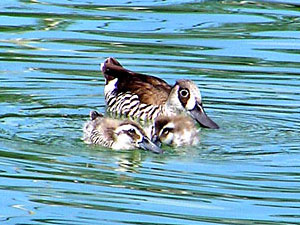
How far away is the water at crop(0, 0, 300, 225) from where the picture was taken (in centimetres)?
945

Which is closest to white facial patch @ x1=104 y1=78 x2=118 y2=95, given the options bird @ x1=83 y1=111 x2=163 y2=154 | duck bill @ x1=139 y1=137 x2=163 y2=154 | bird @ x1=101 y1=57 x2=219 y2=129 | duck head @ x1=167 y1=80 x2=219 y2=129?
bird @ x1=101 y1=57 x2=219 y2=129

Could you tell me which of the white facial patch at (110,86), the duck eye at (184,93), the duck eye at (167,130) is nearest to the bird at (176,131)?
the duck eye at (167,130)

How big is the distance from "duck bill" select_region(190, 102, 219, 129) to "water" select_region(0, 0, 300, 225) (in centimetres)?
8

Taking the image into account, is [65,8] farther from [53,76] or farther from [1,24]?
[53,76]

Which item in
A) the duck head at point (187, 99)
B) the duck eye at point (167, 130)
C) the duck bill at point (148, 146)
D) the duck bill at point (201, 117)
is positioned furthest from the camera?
the duck head at point (187, 99)

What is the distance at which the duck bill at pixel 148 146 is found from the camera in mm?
11172

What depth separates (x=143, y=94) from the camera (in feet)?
44.1

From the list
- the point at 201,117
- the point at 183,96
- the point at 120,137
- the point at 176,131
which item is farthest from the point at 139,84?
the point at 120,137

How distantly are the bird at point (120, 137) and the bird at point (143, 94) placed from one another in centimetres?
139

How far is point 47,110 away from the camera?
1265cm

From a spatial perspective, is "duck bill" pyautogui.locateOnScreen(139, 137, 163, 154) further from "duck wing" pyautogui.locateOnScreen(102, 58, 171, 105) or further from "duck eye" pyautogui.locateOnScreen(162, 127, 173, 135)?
"duck wing" pyautogui.locateOnScreen(102, 58, 171, 105)

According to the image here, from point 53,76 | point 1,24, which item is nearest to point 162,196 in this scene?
point 53,76

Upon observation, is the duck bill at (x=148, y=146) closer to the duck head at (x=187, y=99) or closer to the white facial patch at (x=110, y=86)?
the duck head at (x=187, y=99)

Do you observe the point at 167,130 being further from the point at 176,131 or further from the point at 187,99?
the point at 187,99
